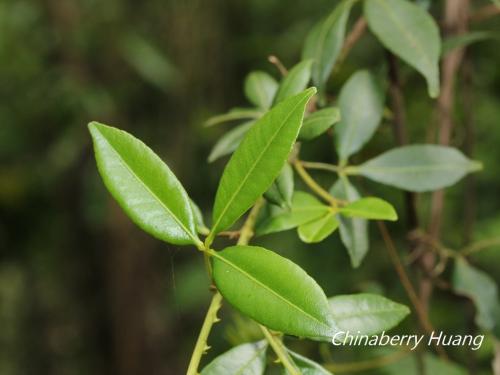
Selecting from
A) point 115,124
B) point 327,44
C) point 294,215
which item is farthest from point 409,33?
point 115,124

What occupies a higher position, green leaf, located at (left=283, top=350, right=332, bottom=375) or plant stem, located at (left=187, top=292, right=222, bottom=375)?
plant stem, located at (left=187, top=292, right=222, bottom=375)

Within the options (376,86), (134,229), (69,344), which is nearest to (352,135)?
(376,86)

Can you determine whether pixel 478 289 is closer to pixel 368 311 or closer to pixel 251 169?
pixel 368 311

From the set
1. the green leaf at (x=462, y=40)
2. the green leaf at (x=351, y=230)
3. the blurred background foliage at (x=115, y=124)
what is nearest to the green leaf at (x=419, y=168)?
the green leaf at (x=351, y=230)

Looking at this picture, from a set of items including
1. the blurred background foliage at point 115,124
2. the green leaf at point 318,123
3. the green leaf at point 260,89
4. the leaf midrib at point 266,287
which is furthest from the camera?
the blurred background foliage at point 115,124

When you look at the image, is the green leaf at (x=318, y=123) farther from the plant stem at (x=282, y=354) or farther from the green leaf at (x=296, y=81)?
the plant stem at (x=282, y=354)

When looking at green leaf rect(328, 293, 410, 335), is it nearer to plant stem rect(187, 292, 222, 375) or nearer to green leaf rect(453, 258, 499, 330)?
plant stem rect(187, 292, 222, 375)

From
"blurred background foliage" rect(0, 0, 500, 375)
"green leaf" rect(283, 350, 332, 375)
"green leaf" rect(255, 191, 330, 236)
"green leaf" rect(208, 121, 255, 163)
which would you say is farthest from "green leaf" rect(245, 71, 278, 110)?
"blurred background foliage" rect(0, 0, 500, 375)
